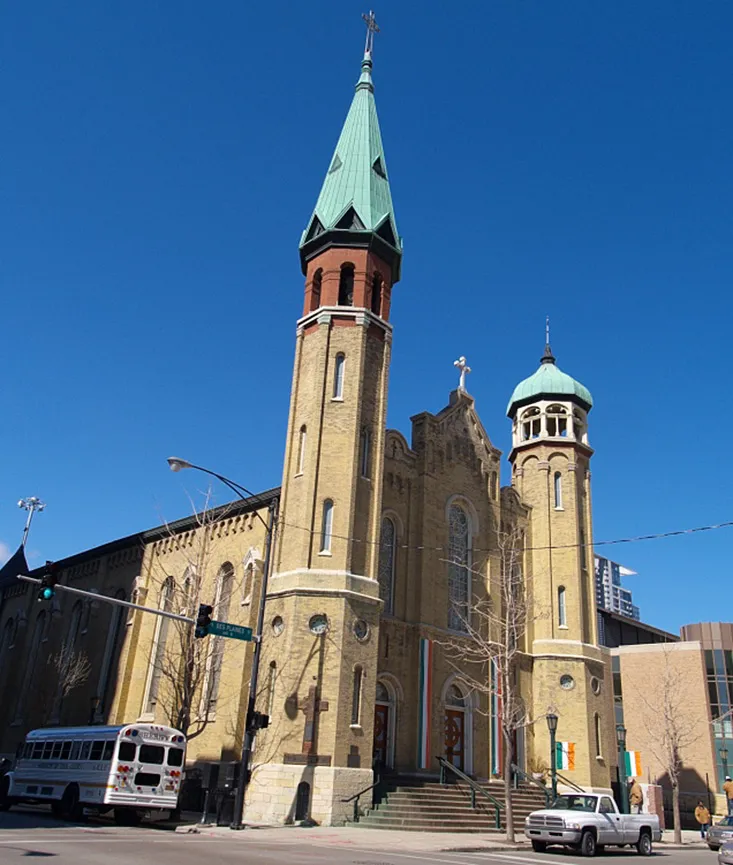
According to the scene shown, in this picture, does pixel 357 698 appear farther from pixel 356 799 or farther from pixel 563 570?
pixel 563 570

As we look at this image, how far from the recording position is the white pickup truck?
66.5 ft

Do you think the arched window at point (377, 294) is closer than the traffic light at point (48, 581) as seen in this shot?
No

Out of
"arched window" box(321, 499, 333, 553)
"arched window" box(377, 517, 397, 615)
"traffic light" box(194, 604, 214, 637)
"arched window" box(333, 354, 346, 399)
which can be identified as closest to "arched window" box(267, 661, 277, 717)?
"arched window" box(321, 499, 333, 553)

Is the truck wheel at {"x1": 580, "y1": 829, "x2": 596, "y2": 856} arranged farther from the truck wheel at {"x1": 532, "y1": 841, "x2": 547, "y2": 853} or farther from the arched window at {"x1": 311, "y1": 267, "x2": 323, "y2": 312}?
the arched window at {"x1": 311, "y1": 267, "x2": 323, "y2": 312}

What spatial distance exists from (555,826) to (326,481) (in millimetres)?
13396

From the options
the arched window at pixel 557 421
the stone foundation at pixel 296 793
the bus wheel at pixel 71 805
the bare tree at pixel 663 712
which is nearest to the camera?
the bus wheel at pixel 71 805

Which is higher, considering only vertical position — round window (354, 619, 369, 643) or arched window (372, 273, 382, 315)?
arched window (372, 273, 382, 315)

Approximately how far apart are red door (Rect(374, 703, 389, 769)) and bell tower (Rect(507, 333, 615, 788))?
285 inches

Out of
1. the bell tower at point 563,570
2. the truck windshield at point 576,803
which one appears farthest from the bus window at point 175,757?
the bell tower at point 563,570

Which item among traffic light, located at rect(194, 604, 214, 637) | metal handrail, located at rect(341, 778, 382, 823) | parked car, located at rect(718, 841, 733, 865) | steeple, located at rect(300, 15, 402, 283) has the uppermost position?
steeple, located at rect(300, 15, 402, 283)

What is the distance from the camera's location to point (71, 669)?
39938mm

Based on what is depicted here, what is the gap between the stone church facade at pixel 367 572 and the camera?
26750 mm

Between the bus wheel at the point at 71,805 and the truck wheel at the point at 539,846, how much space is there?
40.5 ft

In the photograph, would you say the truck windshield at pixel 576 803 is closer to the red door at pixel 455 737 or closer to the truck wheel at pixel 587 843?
the truck wheel at pixel 587 843
